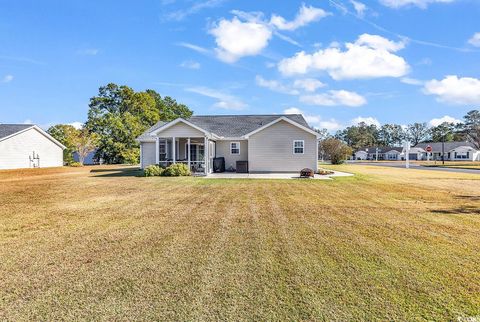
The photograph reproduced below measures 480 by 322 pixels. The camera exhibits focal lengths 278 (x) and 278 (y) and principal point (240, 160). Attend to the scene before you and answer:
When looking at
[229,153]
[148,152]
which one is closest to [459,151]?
[229,153]

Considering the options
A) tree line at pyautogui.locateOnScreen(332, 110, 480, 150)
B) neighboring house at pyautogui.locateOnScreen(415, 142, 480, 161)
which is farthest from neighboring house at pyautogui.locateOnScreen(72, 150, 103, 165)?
tree line at pyautogui.locateOnScreen(332, 110, 480, 150)

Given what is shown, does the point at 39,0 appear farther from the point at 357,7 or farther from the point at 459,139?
the point at 459,139

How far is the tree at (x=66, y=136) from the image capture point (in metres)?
36.6

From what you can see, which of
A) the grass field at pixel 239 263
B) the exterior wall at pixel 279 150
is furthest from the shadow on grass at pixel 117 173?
the grass field at pixel 239 263

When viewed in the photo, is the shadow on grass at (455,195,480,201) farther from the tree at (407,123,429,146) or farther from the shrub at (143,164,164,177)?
the tree at (407,123,429,146)

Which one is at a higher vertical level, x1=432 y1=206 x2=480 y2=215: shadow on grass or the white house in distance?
the white house in distance

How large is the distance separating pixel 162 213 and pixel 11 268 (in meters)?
3.77

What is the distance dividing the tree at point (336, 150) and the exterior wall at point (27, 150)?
116ft

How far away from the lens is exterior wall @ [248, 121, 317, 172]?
69.3ft

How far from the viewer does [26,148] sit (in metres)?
30.0

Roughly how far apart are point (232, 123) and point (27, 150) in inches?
904

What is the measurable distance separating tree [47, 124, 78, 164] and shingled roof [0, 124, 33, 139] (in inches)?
254

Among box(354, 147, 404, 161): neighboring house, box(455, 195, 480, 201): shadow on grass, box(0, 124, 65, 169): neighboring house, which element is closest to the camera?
box(455, 195, 480, 201): shadow on grass

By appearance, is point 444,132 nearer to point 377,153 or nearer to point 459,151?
point 459,151
